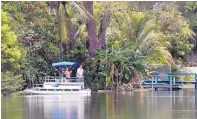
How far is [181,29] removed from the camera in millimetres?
42281

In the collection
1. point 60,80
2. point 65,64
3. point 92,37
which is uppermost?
point 92,37

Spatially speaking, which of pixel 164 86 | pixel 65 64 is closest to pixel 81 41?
pixel 65 64

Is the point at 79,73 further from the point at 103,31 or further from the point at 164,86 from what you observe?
the point at 164,86

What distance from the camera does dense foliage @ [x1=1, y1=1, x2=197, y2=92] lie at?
103 feet

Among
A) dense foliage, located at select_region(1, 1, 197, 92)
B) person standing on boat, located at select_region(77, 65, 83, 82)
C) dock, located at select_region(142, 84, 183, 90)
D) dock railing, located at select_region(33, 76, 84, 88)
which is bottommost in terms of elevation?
dock, located at select_region(142, 84, 183, 90)

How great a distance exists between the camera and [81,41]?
35.7m

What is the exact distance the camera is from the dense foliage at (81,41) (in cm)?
3141

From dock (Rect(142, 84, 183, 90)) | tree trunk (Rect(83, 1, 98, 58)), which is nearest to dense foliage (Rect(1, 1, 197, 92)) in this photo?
tree trunk (Rect(83, 1, 98, 58))

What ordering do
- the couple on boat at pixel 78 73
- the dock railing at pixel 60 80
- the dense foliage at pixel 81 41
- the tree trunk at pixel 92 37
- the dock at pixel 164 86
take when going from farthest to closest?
the dock at pixel 164 86 → the tree trunk at pixel 92 37 → the couple on boat at pixel 78 73 → the dense foliage at pixel 81 41 → the dock railing at pixel 60 80

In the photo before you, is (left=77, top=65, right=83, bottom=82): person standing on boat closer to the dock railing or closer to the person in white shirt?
the person in white shirt

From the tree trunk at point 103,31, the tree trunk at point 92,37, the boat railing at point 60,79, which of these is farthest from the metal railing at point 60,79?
the tree trunk at point 103,31

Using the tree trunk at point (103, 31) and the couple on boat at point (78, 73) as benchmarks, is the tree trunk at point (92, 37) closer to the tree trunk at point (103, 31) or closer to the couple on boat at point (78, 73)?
the tree trunk at point (103, 31)

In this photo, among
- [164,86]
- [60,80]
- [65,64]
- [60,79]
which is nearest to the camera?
[60,80]

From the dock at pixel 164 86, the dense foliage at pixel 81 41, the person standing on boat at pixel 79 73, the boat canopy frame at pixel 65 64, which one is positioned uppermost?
the dense foliage at pixel 81 41
